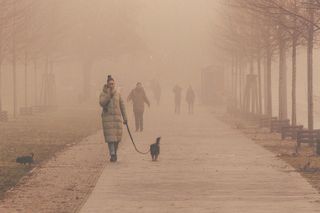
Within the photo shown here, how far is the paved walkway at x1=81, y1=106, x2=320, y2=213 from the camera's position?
14.5 meters

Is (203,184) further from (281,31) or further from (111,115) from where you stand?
(281,31)

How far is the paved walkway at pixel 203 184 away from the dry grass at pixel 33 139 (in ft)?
5.97

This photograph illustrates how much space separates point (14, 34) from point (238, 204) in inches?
1301

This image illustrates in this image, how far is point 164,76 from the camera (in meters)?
126

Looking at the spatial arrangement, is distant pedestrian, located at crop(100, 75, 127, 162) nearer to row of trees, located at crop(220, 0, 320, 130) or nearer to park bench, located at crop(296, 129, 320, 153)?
row of trees, located at crop(220, 0, 320, 130)

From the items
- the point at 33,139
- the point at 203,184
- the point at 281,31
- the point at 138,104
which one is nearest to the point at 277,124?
the point at 281,31

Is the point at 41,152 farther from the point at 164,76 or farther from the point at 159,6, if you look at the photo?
the point at 159,6

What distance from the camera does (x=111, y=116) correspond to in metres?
23.2

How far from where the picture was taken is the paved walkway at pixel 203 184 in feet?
47.6

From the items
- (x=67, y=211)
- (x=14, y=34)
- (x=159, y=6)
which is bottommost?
(x=67, y=211)

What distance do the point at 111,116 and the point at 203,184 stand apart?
6.10 meters

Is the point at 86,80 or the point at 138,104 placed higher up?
the point at 86,80

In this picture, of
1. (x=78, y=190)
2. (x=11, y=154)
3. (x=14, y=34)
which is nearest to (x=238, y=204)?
(x=78, y=190)

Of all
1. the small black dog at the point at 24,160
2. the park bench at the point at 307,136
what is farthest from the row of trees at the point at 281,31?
the small black dog at the point at 24,160
